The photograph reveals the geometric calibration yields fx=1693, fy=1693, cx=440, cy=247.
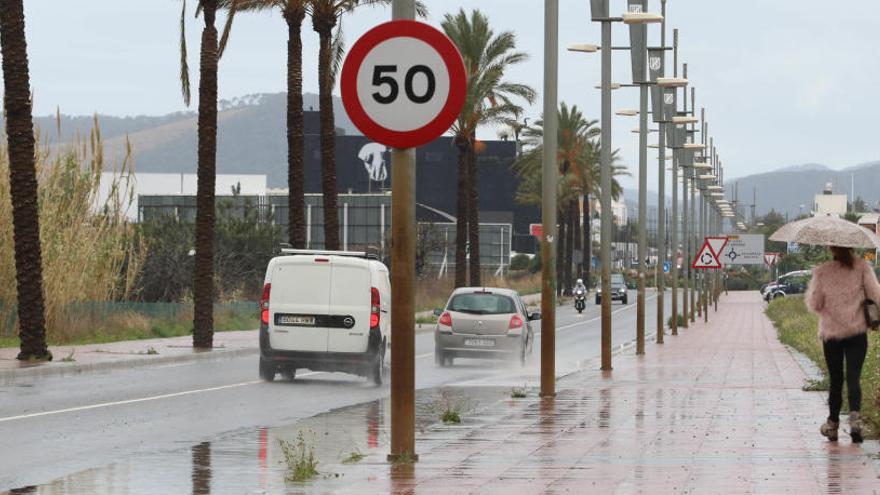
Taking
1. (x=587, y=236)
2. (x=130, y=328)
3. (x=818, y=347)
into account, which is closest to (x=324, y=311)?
(x=818, y=347)

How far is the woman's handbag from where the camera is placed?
568 inches

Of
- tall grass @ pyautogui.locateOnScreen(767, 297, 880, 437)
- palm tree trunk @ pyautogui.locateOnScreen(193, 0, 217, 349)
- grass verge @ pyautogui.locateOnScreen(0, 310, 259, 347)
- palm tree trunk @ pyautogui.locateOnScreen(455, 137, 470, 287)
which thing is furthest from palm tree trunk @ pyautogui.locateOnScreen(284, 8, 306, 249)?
palm tree trunk @ pyautogui.locateOnScreen(455, 137, 470, 287)

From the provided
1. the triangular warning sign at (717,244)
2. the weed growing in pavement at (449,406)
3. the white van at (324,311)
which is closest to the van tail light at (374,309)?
the white van at (324,311)

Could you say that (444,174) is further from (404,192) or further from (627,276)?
(404,192)

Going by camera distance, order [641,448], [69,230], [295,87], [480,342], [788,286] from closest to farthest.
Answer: [641,448] → [480,342] → [69,230] → [295,87] → [788,286]

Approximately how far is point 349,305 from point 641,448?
11.9m

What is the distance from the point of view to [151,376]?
27328 millimetres

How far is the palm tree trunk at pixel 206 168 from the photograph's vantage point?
122 feet

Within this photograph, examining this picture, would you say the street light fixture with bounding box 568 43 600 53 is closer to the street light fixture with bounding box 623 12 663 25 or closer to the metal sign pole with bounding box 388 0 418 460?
the street light fixture with bounding box 623 12 663 25

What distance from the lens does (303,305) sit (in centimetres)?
2566

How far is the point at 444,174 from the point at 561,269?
38827mm

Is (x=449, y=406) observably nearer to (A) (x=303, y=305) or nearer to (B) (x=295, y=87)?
(A) (x=303, y=305)

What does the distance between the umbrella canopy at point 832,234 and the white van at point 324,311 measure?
1133 cm

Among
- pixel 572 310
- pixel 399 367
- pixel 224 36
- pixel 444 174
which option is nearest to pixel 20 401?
pixel 399 367
